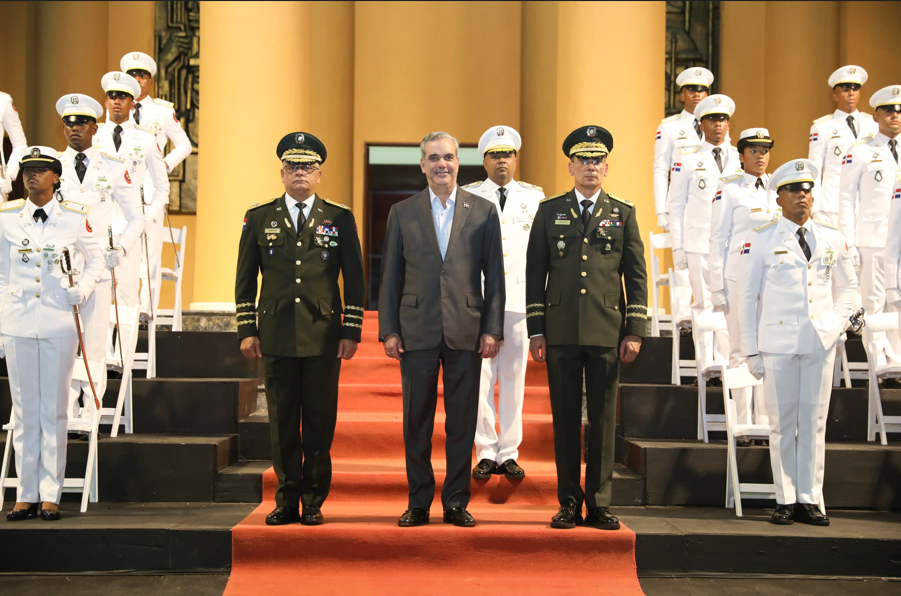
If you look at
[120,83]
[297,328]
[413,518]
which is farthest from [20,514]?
[120,83]

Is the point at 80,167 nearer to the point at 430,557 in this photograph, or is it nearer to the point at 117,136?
the point at 117,136

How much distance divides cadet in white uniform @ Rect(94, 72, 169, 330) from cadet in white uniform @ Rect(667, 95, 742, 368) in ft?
12.4

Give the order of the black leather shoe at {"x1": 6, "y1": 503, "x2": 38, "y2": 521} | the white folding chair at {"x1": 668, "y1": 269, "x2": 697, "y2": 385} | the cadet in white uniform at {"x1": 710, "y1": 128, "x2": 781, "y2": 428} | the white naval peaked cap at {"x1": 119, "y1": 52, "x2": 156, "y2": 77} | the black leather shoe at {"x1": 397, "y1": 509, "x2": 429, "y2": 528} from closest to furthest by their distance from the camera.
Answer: the black leather shoe at {"x1": 397, "y1": 509, "x2": 429, "y2": 528} < the black leather shoe at {"x1": 6, "y1": 503, "x2": 38, "y2": 521} < the cadet in white uniform at {"x1": 710, "y1": 128, "x2": 781, "y2": 428} < the white folding chair at {"x1": 668, "y1": 269, "x2": 697, "y2": 385} < the white naval peaked cap at {"x1": 119, "y1": 52, "x2": 156, "y2": 77}

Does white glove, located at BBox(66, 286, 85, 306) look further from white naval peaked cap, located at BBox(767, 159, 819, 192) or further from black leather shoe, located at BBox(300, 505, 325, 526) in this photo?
white naval peaked cap, located at BBox(767, 159, 819, 192)

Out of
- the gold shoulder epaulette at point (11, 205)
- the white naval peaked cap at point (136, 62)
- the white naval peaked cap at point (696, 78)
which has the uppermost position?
the white naval peaked cap at point (136, 62)

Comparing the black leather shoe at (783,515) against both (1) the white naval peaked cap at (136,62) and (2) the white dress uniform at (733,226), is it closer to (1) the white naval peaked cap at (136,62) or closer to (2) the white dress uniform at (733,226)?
(2) the white dress uniform at (733,226)

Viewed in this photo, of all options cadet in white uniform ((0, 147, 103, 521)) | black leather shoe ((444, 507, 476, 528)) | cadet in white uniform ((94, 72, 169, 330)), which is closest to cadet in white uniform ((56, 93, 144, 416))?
cadet in white uniform ((94, 72, 169, 330))

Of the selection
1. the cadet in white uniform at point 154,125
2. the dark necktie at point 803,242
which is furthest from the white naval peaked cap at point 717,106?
the cadet in white uniform at point 154,125

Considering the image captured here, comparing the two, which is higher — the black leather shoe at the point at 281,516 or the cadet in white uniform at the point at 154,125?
the cadet in white uniform at the point at 154,125

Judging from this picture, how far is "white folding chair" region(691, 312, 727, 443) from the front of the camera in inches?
199

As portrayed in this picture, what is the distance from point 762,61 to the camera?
32.6 feet

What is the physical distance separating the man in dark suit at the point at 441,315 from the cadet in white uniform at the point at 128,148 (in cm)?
258

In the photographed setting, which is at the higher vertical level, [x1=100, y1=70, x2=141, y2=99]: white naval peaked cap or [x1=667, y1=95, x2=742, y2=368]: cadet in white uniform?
[x1=100, y1=70, x2=141, y2=99]: white naval peaked cap

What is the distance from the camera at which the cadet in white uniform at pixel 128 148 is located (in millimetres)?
5840
